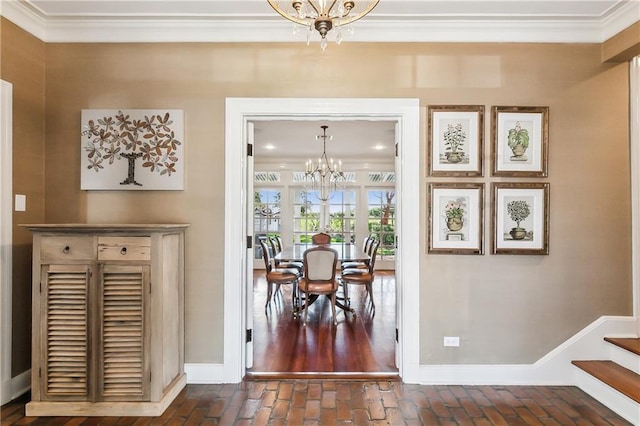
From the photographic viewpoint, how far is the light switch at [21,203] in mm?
2520

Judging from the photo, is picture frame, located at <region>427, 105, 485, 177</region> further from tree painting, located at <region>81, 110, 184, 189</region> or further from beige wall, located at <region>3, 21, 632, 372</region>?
tree painting, located at <region>81, 110, 184, 189</region>

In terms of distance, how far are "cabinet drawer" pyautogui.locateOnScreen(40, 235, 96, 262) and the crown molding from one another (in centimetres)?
160

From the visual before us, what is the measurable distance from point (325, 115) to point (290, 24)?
0.75m

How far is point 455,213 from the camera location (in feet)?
8.90

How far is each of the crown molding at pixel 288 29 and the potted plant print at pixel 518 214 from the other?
127 cm

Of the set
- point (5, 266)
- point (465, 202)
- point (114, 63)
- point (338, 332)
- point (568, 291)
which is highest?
point (114, 63)

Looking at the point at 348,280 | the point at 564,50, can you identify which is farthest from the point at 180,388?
the point at 564,50

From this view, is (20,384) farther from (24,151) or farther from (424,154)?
(424,154)

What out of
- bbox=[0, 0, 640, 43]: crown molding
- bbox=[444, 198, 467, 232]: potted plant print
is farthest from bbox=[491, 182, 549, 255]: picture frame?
bbox=[0, 0, 640, 43]: crown molding

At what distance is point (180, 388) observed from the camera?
256 cm

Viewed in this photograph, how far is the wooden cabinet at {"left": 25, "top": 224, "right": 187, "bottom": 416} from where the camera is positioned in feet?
7.36

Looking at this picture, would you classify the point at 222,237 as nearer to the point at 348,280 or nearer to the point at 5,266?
the point at 5,266

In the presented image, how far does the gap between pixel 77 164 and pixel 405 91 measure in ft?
8.69

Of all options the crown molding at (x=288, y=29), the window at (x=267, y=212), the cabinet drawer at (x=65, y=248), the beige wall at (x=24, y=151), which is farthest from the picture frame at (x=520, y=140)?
the window at (x=267, y=212)
